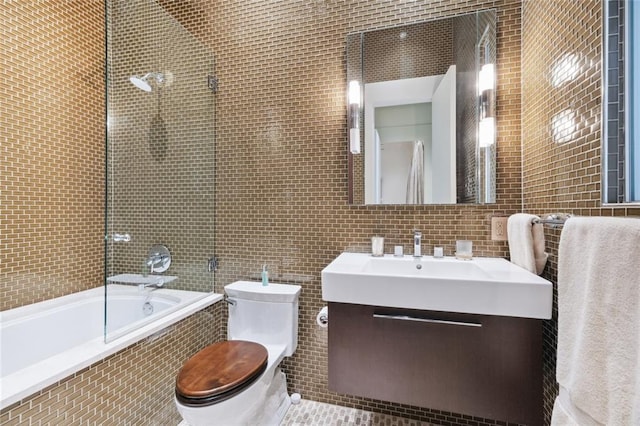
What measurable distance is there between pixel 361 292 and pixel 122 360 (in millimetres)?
1153

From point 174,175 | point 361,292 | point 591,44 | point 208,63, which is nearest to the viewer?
point 591,44

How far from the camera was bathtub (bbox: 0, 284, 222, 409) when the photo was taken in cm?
113

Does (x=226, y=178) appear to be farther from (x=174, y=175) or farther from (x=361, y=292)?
(x=361, y=292)

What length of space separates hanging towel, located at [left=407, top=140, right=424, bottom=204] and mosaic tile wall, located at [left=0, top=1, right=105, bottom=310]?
2.23m

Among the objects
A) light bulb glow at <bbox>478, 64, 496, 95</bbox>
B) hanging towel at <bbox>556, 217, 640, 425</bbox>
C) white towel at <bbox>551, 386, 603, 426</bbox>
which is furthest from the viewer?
light bulb glow at <bbox>478, 64, 496, 95</bbox>

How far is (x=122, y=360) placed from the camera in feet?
4.44

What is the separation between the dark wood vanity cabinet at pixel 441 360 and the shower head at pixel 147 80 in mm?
1753

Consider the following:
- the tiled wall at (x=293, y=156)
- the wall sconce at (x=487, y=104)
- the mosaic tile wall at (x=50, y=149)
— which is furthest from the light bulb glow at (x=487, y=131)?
the mosaic tile wall at (x=50, y=149)

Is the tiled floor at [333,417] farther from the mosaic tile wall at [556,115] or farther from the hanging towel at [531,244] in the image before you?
the hanging towel at [531,244]

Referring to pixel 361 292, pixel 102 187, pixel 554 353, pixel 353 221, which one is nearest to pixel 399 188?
pixel 353 221

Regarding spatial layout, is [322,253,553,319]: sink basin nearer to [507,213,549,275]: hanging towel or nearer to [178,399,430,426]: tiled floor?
[507,213,549,275]: hanging towel

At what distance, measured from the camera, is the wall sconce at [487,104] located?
1.56 metres

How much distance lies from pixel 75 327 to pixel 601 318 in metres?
2.55

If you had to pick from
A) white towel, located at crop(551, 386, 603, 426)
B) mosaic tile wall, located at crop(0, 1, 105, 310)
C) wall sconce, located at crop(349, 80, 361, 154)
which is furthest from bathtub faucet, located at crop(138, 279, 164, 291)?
white towel, located at crop(551, 386, 603, 426)
